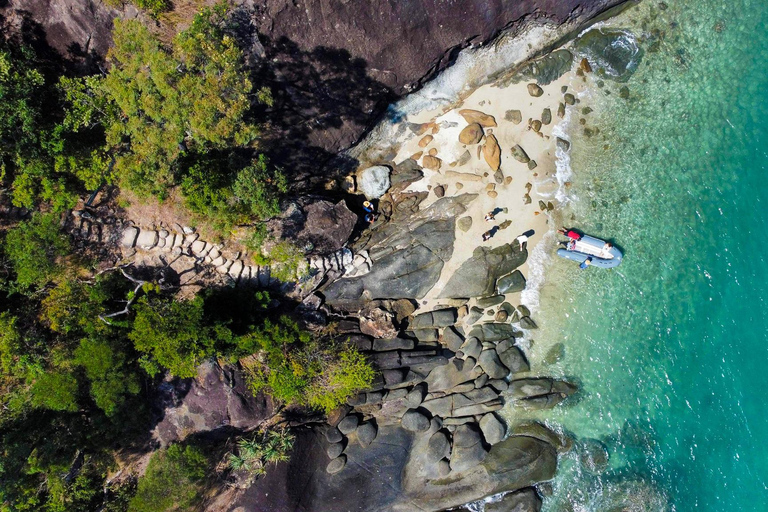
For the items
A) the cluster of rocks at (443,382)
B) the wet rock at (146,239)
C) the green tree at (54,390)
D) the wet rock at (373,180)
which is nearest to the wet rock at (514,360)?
the cluster of rocks at (443,382)

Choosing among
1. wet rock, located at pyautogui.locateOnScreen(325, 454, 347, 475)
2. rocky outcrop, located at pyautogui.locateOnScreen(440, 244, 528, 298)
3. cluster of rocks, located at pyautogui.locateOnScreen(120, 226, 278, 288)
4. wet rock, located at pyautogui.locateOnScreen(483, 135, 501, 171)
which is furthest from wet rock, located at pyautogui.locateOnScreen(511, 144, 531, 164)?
wet rock, located at pyautogui.locateOnScreen(325, 454, 347, 475)

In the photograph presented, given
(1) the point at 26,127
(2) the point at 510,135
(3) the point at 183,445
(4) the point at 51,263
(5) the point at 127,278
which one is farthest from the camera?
(2) the point at 510,135

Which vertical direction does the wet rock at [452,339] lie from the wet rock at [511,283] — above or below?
below

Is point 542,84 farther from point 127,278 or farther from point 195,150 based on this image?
point 127,278

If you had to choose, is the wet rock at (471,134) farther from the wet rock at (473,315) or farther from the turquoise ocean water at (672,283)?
the wet rock at (473,315)

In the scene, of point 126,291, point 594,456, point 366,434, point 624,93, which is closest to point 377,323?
point 366,434

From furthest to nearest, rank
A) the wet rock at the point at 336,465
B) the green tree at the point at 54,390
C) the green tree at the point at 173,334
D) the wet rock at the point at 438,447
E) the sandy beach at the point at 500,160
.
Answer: the sandy beach at the point at 500,160 < the wet rock at the point at 438,447 < the wet rock at the point at 336,465 < the green tree at the point at 173,334 < the green tree at the point at 54,390

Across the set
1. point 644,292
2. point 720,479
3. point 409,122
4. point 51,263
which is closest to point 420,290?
point 409,122

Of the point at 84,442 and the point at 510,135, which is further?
the point at 510,135
